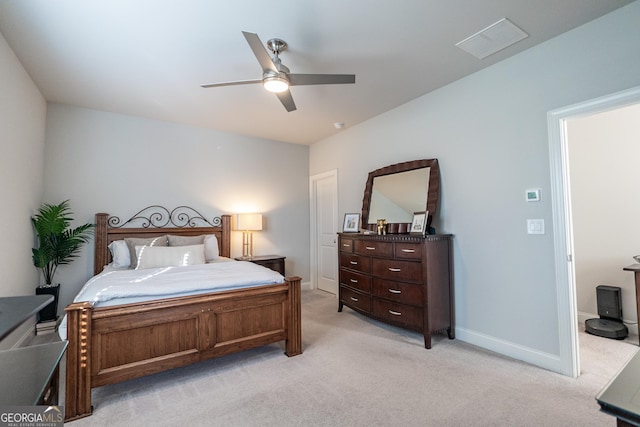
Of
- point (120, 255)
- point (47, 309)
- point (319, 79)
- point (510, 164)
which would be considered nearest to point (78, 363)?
point (120, 255)

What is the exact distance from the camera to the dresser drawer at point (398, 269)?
3.00m

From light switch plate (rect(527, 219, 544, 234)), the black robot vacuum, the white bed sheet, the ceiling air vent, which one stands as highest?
the ceiling air vent

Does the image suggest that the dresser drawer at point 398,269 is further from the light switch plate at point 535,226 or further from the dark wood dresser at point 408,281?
the light switch plate at point 535,226

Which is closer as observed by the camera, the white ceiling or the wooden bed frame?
the wooden bed frame

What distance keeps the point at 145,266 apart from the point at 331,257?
9.45 ft

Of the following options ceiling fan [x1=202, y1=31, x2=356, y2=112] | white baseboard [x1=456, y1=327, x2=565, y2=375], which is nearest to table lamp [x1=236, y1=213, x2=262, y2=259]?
ceiling fan [x1=202, y1=31, x2=356, y2=112]

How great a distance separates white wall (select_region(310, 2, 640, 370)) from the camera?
7.46 feet

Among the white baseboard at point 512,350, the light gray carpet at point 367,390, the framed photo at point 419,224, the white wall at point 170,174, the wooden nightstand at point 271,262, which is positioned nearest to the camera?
the light gray carpet at point 367,390

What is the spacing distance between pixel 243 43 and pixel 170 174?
102 inches

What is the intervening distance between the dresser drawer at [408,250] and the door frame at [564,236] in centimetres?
109

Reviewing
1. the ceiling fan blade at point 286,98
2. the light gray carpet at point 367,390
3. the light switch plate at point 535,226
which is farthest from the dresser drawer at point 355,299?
the ceiling fan blade at point 286,98

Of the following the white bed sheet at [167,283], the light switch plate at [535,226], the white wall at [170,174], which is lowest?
the white bed sheet at [167,283]

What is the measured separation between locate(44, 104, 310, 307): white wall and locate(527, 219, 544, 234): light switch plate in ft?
12.0

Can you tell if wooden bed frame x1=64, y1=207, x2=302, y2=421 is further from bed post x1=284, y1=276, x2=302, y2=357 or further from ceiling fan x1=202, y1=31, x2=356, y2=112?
ceiling fan x1=202, y1=31, x2=356, y2=112
